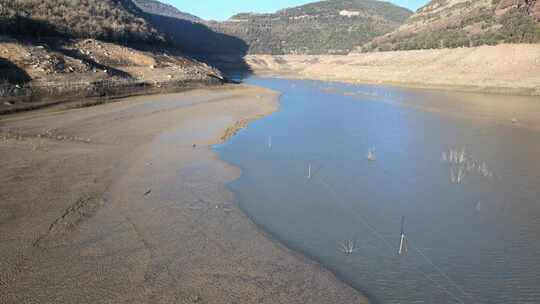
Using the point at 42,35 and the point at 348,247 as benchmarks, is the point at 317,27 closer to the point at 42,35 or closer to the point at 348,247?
the point at 42,35

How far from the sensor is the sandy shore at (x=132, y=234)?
5.22m

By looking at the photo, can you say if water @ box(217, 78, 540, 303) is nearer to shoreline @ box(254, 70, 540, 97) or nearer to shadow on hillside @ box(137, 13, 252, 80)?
shoreline @ box(254, 70, 540, 97)

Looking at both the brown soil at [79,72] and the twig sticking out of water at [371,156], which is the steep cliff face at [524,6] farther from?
the twig sticking out of water at [371,156]

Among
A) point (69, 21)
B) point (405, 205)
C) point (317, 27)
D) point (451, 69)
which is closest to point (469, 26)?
point (451, 69)

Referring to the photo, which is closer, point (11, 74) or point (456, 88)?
point (11, 74)

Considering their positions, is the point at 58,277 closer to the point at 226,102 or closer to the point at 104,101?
the point at 104,101

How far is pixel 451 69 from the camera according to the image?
4534 centimetres

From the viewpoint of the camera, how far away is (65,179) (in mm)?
9375

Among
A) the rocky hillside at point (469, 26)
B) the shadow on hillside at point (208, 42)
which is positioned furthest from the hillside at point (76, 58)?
the shadow on hillside at point (208, 42)

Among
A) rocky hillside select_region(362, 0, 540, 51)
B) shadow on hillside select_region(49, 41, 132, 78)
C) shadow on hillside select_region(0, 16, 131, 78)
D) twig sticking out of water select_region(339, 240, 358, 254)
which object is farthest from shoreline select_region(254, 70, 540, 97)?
twig sticking out of water select_region(339, 240, 358, 254)

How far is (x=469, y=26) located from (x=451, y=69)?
15.8 m

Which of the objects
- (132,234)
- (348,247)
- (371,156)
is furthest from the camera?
(371,156)

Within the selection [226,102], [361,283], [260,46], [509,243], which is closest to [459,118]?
[226,102]

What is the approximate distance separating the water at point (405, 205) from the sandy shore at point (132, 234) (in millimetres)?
706
